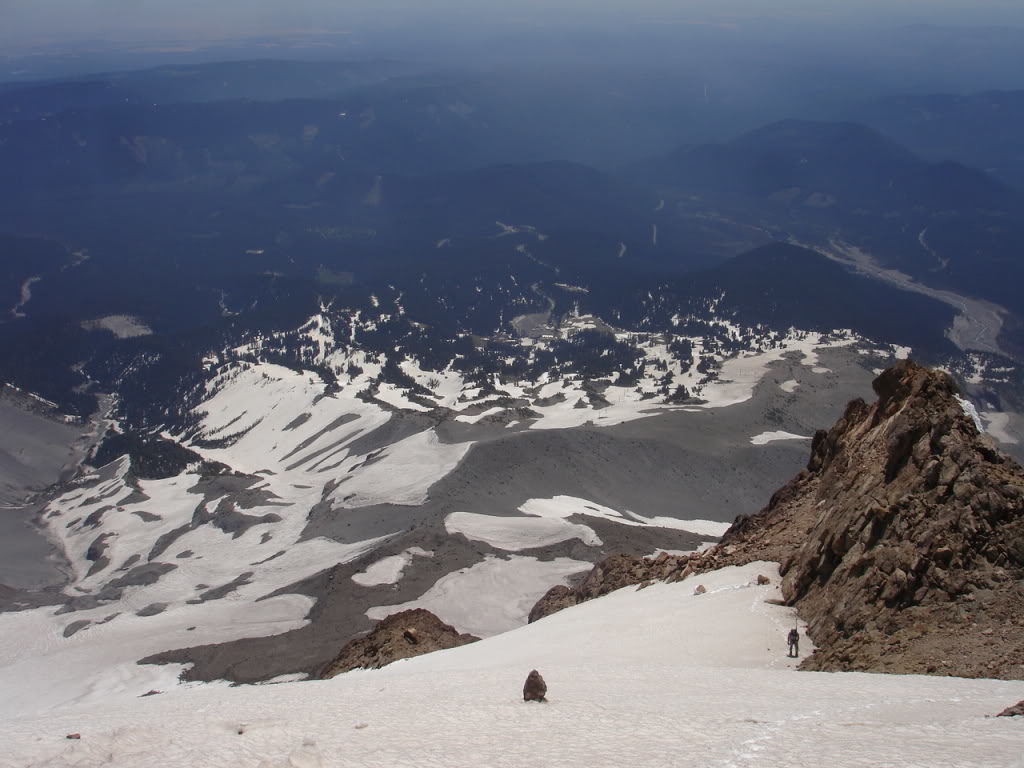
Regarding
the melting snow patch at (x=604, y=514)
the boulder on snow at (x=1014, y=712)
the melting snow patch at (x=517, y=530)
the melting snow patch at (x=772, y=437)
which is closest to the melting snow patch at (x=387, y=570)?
the melting snow patch at (x=517, y=530)

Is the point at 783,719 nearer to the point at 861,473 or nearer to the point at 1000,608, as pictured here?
the point at 1000,608

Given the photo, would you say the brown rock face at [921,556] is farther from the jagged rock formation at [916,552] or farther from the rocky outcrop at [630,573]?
the rocky outcrop at [630,573]

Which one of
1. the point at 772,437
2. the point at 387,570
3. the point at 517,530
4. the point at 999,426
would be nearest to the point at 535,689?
the point at 387,570

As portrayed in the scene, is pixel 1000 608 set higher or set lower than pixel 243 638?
higher

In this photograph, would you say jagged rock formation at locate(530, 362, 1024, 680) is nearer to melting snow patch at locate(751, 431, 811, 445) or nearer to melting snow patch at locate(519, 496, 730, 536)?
melting snow patch at locate(519, 496, 730, 536)

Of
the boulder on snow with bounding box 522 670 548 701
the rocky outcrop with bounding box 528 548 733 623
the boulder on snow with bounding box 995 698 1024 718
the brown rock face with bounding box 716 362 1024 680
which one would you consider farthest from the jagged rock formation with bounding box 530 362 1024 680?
the boulder on snow with bounding box 522 670 548 701

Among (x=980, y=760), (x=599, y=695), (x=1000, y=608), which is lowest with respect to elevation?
(x=599, y=695)

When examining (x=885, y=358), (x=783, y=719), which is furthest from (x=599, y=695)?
(x=885, y=358)
